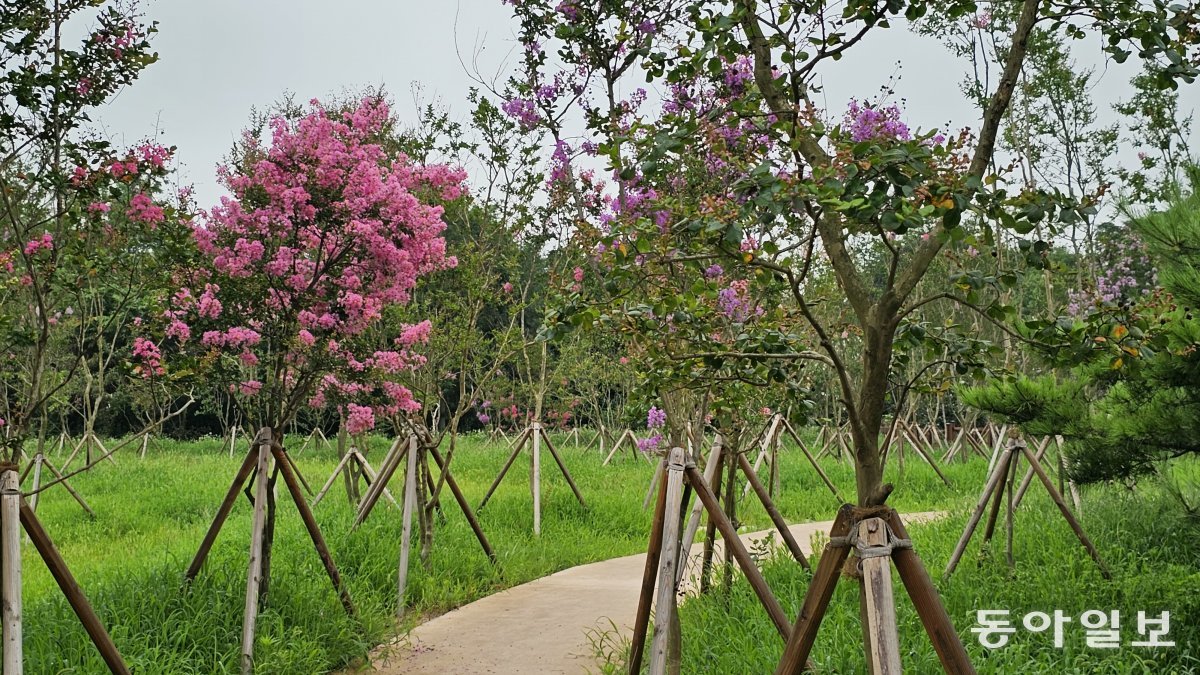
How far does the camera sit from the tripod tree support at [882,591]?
202 centimetres

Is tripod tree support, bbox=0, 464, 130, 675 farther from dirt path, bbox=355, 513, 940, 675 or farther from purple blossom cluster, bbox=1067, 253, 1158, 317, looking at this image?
purple blossom cluster, bbox=1067, 253, 1158, 317

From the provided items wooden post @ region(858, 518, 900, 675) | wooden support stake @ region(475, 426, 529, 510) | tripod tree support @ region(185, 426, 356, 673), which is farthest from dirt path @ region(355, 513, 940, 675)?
wooden post @ region(858, 518, 900, 675)

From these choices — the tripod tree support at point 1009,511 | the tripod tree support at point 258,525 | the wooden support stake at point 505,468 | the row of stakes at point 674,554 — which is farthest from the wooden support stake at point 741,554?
the wooden support stake at point 505,468

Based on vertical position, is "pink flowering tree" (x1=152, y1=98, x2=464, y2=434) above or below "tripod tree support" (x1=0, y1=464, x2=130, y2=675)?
above

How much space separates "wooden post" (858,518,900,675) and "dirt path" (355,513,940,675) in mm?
2578

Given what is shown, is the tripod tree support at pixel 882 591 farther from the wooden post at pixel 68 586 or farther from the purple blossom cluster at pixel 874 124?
the wooden post at pixel 68 586

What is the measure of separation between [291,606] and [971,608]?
3.35m

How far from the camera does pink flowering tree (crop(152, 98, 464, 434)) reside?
460 cm

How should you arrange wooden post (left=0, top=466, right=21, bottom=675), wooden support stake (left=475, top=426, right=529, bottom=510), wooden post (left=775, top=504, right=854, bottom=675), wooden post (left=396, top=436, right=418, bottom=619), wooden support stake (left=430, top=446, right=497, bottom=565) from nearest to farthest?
A: wooden post (left=775, top=504, right=854, bottom=675) → wooden post (left=0, top=466, right=21, bottom=675) → wooden post (left=396, top=436, right=418, bottom=619) → wooden support stake (left=430, top=446, right=497, bottom=565) → wooden support stake (left=475, top=426, right=529, bottom=510)

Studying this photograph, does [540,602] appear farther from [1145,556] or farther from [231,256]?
[1145,556]

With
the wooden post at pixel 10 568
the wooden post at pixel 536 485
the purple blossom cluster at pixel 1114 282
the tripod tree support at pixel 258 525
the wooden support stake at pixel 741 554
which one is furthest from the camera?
the purple blossom cluster at pixel 1114 282

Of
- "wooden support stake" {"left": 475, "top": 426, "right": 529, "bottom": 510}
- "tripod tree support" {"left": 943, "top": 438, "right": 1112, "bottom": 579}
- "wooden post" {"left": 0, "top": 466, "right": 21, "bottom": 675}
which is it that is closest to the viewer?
"wooden post" {"left": 0, "top": 466, "right": 21, "bottom": 675}

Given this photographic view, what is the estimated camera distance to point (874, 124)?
410cm

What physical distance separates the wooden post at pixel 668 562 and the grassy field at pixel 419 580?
796 millimetres
